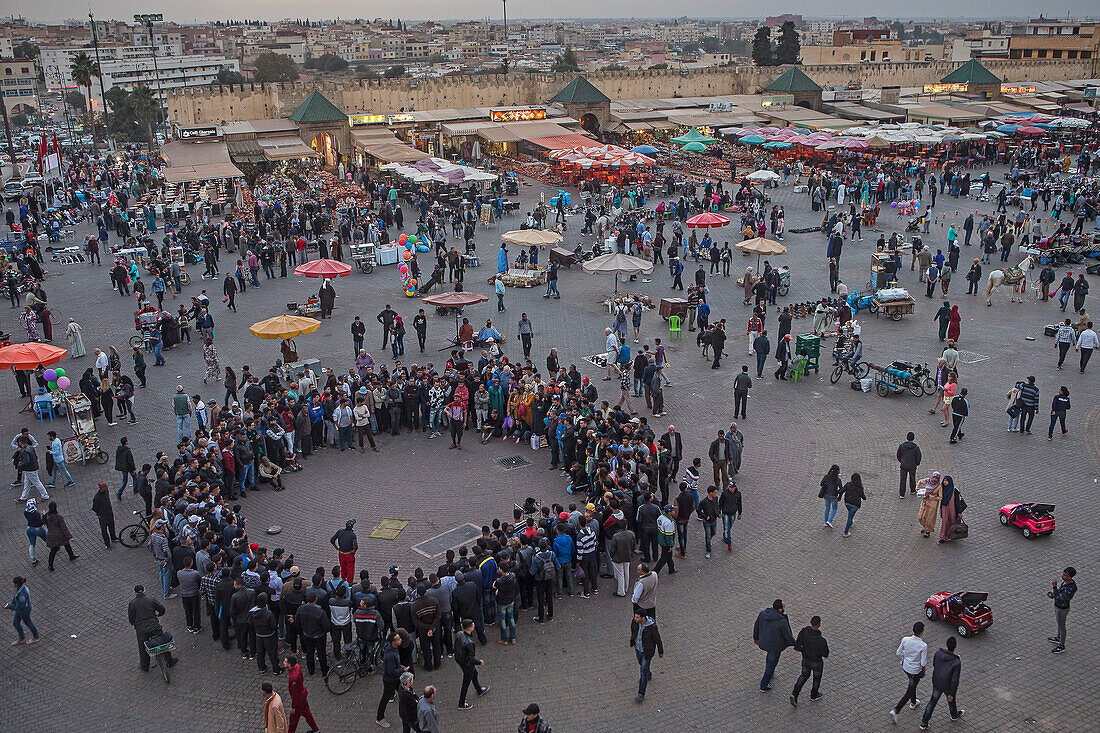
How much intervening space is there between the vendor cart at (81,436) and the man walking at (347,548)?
6508 mm

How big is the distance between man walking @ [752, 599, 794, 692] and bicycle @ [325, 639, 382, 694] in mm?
4262

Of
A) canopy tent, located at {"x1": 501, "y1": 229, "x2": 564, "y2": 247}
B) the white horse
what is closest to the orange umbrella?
canopy tent, located at {"x1": 501, "y1": 229, "x2": 564, "y2": 247}

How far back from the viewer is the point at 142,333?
21.3 meters

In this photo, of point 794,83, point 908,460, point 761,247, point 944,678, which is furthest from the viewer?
point 794,83

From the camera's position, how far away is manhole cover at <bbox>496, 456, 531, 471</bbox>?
50.1ft

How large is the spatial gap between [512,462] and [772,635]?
22.5 feet

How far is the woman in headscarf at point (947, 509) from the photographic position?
12.1 m

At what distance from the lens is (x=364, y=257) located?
94.2 ft

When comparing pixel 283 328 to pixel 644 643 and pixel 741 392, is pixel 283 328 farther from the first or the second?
pixel 644 643

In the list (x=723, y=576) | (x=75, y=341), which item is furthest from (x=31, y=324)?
(x=723, y=576)

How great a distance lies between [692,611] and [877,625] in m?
2.18

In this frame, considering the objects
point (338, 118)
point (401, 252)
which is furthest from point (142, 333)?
point (338, 118)

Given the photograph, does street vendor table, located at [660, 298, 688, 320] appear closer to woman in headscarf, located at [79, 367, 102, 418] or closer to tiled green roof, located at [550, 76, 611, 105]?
woman in headscarf, located at [79, 367, 102, 418]

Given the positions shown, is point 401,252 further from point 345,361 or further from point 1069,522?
point 1069,522
